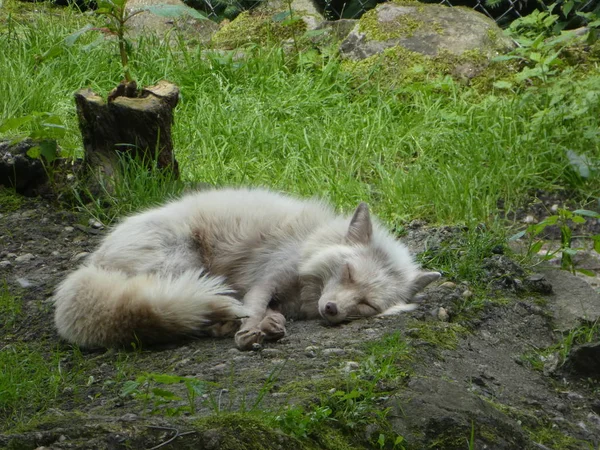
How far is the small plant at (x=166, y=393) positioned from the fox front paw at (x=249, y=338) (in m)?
0.59

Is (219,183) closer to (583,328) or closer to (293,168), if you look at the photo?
(293,168)

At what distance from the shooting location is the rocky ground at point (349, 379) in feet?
8.70

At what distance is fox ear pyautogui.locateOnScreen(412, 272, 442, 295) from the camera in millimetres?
4148

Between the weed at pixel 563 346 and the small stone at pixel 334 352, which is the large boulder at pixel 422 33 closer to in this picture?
the weed at pixel 563 346

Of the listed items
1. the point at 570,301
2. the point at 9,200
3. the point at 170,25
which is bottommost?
the point at 570,301

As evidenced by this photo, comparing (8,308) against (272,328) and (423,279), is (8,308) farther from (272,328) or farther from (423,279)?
(423,279)

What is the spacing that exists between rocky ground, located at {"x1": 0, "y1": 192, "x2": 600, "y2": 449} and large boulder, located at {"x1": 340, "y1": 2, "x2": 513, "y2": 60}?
2966mm

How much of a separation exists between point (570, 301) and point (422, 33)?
11.9 ft

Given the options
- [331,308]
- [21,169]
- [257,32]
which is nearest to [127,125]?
[21,169]

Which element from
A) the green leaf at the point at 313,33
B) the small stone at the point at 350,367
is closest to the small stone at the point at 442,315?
the small stone at the point at 350,367

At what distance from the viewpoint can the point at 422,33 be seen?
7.57m

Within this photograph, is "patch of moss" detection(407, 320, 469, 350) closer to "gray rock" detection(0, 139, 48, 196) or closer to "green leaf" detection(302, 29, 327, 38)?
"gray rock" detection(0, 139, 48, 196)

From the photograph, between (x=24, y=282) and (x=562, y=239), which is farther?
(x=562, y=239)

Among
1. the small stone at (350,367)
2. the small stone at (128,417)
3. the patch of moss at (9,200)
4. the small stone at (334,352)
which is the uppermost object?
the small stone at (128,417)
